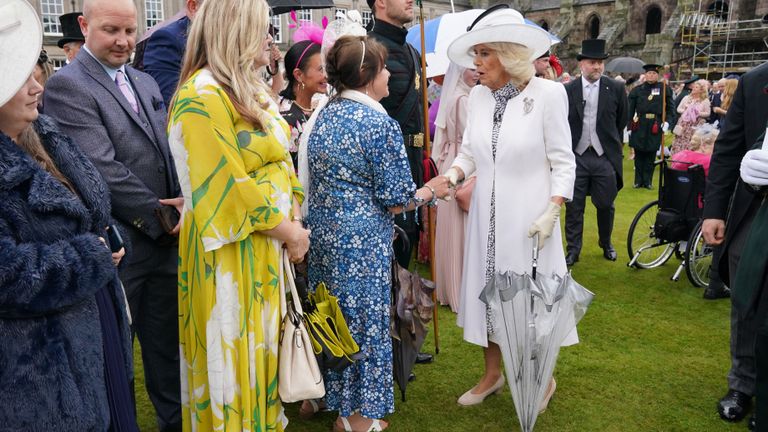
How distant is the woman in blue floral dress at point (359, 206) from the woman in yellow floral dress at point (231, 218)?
33cm

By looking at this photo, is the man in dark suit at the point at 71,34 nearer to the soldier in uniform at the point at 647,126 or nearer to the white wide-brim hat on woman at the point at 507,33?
the white wide-brim hat on woman at the point at 507,33

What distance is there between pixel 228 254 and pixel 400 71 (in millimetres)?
2212

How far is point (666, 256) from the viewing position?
664cm

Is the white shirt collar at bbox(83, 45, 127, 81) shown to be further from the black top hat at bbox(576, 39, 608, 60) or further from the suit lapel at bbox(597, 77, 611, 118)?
the black top hat at bbox(576, 39, 608, 60)

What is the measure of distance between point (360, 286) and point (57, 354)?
147 cm

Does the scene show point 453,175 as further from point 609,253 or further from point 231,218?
point 609,253

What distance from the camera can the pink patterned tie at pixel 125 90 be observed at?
3.01 metres

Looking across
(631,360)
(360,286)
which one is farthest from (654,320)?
(360,286)

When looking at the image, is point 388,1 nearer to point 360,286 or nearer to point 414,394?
point 360,286

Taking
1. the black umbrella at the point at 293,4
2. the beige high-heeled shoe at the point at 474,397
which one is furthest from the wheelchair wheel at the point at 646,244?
the black umbrella at the point at 293,4

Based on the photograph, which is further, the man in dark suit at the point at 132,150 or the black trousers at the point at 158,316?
the black trousers at the point at 158,316

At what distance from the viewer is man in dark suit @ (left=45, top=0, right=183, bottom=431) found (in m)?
2.76

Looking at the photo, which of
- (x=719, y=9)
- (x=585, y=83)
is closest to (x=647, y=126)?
(x=585, y=83)

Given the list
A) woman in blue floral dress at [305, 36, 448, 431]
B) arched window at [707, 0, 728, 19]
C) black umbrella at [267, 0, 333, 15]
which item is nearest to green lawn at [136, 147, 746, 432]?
woman in blue floral dress at [305, 36, 448, 431]
